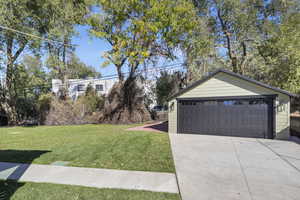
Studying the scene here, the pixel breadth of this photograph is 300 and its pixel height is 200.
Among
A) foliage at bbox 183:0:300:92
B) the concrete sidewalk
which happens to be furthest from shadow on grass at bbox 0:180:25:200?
foliage at bbox 183:0:300:92

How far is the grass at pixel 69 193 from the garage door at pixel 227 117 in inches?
241

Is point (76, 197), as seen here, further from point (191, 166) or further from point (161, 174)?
point (191, 166)

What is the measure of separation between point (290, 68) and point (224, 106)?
5624mm

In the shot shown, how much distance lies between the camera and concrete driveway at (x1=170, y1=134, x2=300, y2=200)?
9.32 feet

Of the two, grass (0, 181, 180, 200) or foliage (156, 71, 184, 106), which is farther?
foliage (156, 71, 184, 106)

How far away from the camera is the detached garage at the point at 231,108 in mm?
7047

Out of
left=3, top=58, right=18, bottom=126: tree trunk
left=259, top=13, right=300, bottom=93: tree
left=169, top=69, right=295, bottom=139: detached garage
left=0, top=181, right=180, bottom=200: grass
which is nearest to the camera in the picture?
left=0, top=181, right=180, bottom=200: grass

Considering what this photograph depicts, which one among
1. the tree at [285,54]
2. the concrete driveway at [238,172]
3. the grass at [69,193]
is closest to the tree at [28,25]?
the grass at [69,193]

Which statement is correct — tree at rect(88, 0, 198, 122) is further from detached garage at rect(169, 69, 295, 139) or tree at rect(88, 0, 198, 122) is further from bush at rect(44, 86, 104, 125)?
detached garage at rect(169, 69, 295, 139)

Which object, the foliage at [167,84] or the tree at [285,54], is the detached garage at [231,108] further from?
the foliage at [167,84]

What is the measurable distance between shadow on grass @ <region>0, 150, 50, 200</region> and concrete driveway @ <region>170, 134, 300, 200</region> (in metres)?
3.33

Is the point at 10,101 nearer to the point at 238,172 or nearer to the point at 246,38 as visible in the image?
the point at 238,172

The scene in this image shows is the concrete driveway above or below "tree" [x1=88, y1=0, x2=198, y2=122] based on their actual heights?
below

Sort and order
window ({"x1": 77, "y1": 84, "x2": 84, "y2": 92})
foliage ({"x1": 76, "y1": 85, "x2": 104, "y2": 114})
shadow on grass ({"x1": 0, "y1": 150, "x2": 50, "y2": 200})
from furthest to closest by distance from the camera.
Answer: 1. window ({"x1": 77, "y1": 84, "x2": 84, "y2": 92})
2. foliage ({"x1": 76, "y1": 85, "x2": 104, "y2": 114})
3. shadow on grass ({"x1": 0, "y1": 150, "x2": 50, "y2": 200})
